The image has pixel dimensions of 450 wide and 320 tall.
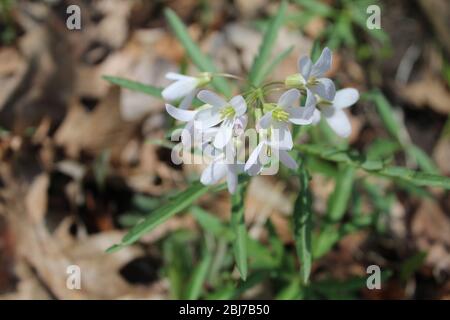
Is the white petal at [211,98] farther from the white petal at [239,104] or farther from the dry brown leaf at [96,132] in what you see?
the dry brown leaf at [96,132]

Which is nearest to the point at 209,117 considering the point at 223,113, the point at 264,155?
the point at 223,113

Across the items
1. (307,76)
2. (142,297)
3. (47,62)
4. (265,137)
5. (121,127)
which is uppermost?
(307,76)

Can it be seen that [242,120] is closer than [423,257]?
Yes

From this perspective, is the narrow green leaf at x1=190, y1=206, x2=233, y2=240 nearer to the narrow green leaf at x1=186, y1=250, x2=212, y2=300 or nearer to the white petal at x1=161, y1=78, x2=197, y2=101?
the narrow green leaf at x1=186, y1=250, x2=212, y2=300

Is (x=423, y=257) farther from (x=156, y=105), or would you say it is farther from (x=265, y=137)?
(x=156, y=105)

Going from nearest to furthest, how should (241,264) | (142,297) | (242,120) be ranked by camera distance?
(242,120) → (241,264) → (142,297)

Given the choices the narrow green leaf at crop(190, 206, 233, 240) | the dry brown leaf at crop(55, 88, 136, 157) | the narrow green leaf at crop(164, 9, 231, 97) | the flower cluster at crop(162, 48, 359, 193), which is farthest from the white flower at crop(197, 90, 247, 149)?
the dry brown leaf at crop(55, 88, 136, 157)
